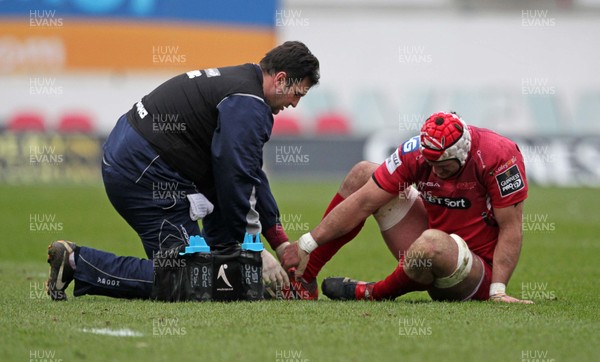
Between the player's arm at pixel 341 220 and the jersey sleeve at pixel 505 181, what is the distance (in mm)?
692

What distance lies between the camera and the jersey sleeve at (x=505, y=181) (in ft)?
22.5

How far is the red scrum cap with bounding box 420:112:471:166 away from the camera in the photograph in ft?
21.9

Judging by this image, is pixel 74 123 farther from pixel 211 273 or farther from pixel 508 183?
pixel 508 183

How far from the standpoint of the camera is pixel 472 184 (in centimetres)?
700

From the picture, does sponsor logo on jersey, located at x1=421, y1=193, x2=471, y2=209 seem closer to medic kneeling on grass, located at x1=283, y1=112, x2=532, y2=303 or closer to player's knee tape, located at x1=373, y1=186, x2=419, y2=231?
medic kneeling on grass, located at x1=283, y1=112, x2=532, y2=303

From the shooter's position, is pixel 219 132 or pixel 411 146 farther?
pixel 411 146

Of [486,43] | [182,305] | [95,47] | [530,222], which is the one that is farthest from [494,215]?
[486,43]

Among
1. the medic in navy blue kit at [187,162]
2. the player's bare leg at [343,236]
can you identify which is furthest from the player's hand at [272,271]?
the player's bare leg at [343,236]

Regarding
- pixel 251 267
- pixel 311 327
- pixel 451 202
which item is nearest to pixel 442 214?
pixel 451 202

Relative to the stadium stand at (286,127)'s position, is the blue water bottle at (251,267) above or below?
below

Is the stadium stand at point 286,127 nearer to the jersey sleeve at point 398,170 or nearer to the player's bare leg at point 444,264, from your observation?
the jersey sleeve at point 398,170

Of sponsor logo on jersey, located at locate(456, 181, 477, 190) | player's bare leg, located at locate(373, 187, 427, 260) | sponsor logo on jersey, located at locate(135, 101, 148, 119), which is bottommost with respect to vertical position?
player's bare leg, located at locate(373, 187, 427, 260)

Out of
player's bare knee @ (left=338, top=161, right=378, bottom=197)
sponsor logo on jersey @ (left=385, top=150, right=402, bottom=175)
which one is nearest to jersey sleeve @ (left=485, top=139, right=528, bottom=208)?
sponsor logo on jersey @ (left=385, top=150, right=402, bottom=175)

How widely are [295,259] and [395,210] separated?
0.79 m
